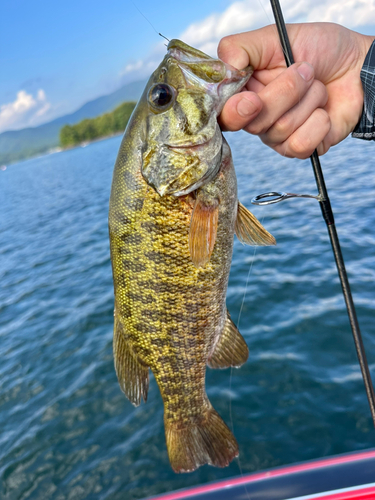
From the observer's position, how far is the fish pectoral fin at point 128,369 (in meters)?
2.42

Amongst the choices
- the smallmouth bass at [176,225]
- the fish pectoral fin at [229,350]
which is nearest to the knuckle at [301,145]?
the smallmouth bass at [176,225]

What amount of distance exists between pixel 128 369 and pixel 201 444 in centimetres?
73

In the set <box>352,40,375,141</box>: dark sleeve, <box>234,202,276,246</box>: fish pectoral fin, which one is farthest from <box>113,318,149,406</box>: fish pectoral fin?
<box>352,40,375,141</box>: dark sleeve

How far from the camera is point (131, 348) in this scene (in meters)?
2.42

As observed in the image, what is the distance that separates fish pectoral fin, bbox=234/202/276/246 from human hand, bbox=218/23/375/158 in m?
0.50

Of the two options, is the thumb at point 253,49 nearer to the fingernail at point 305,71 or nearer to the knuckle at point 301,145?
the fingernail at point 305,71

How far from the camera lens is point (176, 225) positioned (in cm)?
212

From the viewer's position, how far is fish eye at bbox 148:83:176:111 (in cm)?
204

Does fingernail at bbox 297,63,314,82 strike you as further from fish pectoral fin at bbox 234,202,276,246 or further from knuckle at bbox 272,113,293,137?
fish pectoral fin at bbox 234,202,276,246

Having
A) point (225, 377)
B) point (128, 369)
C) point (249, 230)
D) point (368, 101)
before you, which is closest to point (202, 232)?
point (249, 230)

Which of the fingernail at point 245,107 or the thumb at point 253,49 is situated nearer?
the fingernail at point 245,107

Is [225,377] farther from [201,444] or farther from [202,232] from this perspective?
[202,232]

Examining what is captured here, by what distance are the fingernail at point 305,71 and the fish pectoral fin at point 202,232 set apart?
939mm

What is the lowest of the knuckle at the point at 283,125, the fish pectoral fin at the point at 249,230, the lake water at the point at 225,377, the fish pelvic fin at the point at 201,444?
the lake water at the point at 225,377
